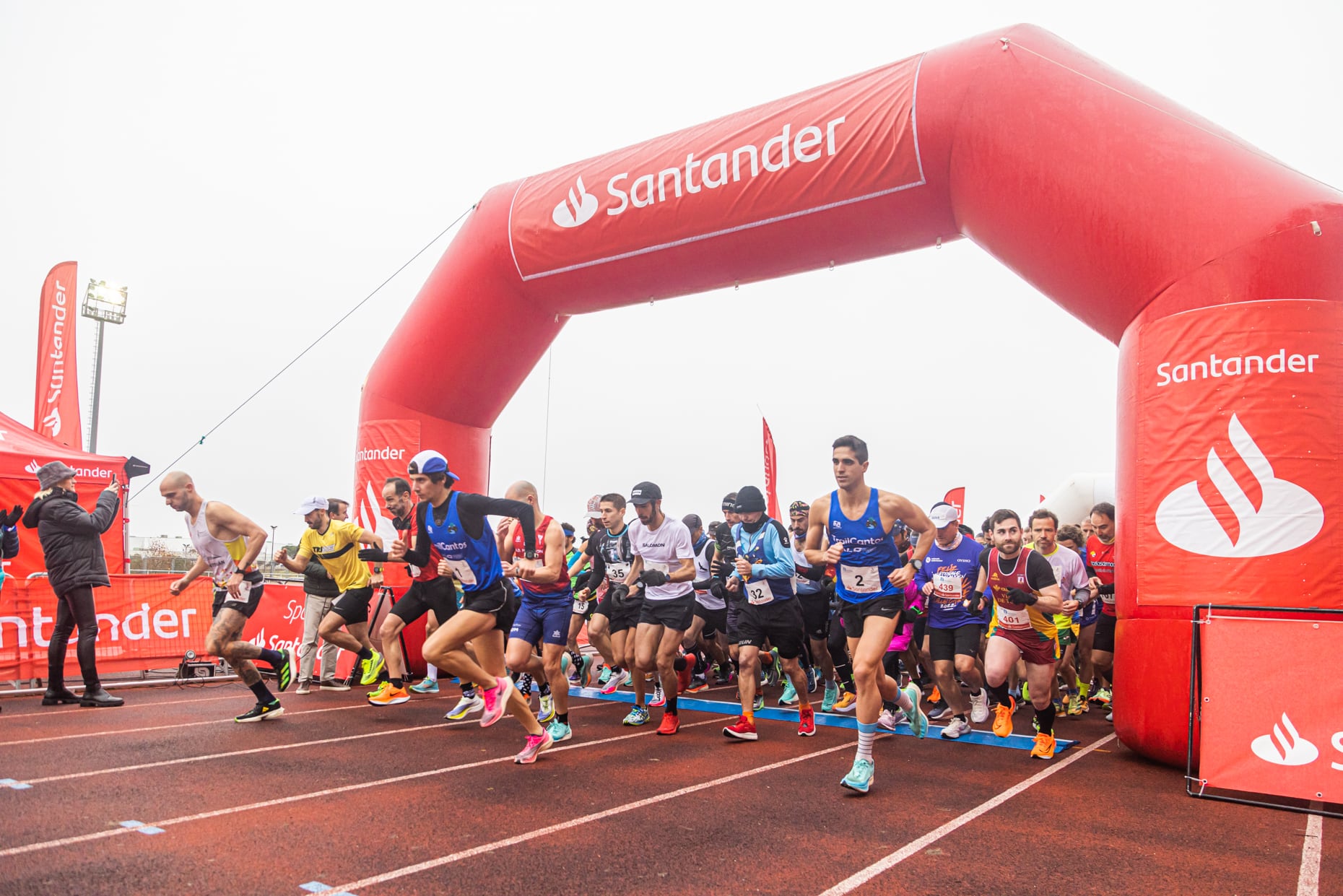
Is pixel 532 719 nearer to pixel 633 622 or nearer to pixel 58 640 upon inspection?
pixel 633 622

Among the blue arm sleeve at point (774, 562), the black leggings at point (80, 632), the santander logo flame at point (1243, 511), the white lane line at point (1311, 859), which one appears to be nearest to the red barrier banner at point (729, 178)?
the blue arm sleeve at point (774, 562)

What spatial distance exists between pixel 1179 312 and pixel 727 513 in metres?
5.56

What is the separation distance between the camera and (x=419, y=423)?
38.7ft

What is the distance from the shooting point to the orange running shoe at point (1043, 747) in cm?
704

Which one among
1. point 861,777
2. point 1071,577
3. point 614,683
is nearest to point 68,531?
point 614,683

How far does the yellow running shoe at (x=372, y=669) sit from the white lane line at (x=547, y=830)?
6.10 meters

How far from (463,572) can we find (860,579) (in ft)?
9.57

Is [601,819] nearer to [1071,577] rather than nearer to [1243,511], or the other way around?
[1243,511]

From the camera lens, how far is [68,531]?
8.65m

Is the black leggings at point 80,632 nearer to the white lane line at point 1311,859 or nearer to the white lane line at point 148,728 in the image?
the white lane line at point 148,728

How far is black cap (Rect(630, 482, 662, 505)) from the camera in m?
8.06

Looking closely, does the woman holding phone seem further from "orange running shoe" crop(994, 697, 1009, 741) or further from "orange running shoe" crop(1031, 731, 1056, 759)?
"orange running shoe" crop(1031, 731, 1056, 759)

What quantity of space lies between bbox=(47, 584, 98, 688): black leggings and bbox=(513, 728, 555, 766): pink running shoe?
4931 millimetres

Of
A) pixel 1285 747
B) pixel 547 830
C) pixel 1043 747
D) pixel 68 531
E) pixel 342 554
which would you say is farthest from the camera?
pixel 342 554
